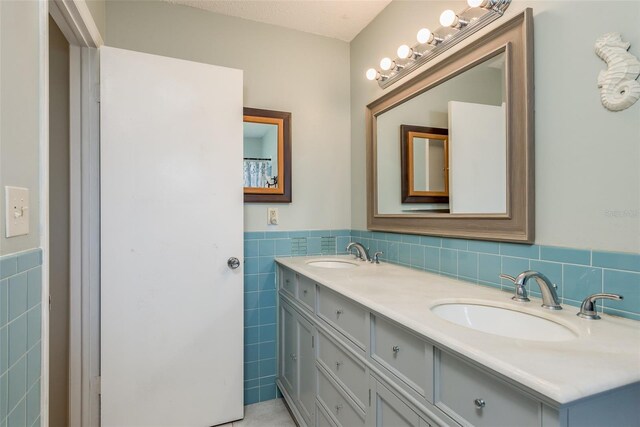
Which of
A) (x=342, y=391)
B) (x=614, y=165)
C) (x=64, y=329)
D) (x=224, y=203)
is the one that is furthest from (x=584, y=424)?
(x=64, y=329)

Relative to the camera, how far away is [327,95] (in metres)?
2.36

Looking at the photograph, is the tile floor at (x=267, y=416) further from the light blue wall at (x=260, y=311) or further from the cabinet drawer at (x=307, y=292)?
the cabinet drawer at (x=307, y=292)

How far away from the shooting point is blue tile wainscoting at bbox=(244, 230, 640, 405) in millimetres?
940

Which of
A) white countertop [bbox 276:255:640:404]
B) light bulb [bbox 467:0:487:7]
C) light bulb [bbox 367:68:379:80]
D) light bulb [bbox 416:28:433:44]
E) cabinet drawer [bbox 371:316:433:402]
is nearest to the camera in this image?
white countertop [bbox 276:255:640:404]

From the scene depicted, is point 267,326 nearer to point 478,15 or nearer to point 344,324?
point 344,324

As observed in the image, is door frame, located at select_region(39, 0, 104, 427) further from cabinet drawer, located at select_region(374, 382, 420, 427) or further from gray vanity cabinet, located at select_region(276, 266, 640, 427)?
cabinet drawer, located at select_region(374, 382, 420, 427)

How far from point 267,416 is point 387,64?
2188 mm

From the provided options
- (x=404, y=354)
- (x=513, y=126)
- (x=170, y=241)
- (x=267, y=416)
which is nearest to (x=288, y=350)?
(x=267, y=416)

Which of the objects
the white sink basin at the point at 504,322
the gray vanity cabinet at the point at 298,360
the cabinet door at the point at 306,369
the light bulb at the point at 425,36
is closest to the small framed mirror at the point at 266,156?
the gray vanity cabinet at the point at 298,360

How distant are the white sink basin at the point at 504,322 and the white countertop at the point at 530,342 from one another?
0.07 feet

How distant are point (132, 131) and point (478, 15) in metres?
1.70

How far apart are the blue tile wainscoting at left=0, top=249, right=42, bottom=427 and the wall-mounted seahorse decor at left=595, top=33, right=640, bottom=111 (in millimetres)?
1621

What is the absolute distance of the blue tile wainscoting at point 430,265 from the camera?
94 cm

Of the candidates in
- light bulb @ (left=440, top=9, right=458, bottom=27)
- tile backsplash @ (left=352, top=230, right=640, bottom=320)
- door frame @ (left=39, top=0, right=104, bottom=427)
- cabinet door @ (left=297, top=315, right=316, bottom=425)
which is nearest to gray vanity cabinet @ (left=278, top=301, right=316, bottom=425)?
cabinet door @ (left=297, top=315, right=316, bottom=425)
